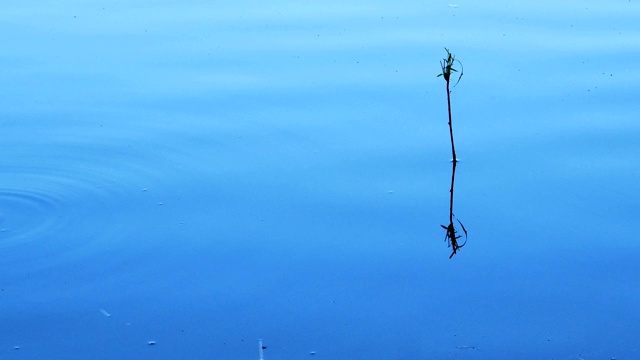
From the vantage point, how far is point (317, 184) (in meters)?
3.09

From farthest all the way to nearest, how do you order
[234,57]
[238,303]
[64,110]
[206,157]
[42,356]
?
[234,57], [64,110], [206,157], [238,303], [42,356]

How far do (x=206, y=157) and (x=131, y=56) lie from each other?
1179 millimetres

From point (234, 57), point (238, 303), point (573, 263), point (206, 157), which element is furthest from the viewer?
point (234, 57)

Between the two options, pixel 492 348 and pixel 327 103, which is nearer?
pixel 492 348

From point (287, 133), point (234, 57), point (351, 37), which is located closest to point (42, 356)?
point (287, 133)

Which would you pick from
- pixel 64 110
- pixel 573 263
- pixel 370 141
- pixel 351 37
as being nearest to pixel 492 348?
pixel 573 263

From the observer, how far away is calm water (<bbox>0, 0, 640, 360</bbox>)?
91.4 inches

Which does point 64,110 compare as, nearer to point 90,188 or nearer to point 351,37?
point 90,188

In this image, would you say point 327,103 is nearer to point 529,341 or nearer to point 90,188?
point 90,188

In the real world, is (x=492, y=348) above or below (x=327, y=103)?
below

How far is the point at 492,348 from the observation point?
222cm

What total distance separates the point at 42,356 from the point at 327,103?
1.82 meters

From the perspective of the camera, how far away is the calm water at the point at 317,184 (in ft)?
7.61

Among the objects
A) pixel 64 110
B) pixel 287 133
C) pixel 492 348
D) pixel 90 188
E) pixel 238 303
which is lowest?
pixel 492 348
